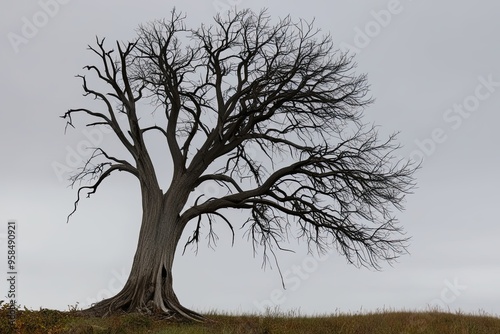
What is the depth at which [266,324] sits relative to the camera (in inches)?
771

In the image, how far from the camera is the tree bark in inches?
870

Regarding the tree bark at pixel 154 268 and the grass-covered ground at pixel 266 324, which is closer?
the grass-covered ground at pixel 266 324

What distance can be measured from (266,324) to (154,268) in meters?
4.82

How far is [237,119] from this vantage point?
24.0m

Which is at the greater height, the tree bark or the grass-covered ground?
the tree bark

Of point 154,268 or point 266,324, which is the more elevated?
point 154,268

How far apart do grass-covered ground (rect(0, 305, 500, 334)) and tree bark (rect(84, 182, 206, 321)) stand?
3.27 feet

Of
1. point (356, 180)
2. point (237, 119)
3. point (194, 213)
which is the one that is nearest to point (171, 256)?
point (194, 213)

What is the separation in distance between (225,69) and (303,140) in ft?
12.6

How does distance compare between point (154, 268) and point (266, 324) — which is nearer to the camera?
point (266, 324)

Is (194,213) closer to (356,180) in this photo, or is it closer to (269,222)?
(269,222)

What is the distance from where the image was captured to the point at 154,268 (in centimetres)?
2259

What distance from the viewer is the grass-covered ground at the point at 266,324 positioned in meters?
17.2

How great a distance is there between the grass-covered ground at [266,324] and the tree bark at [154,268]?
100 centimetres
